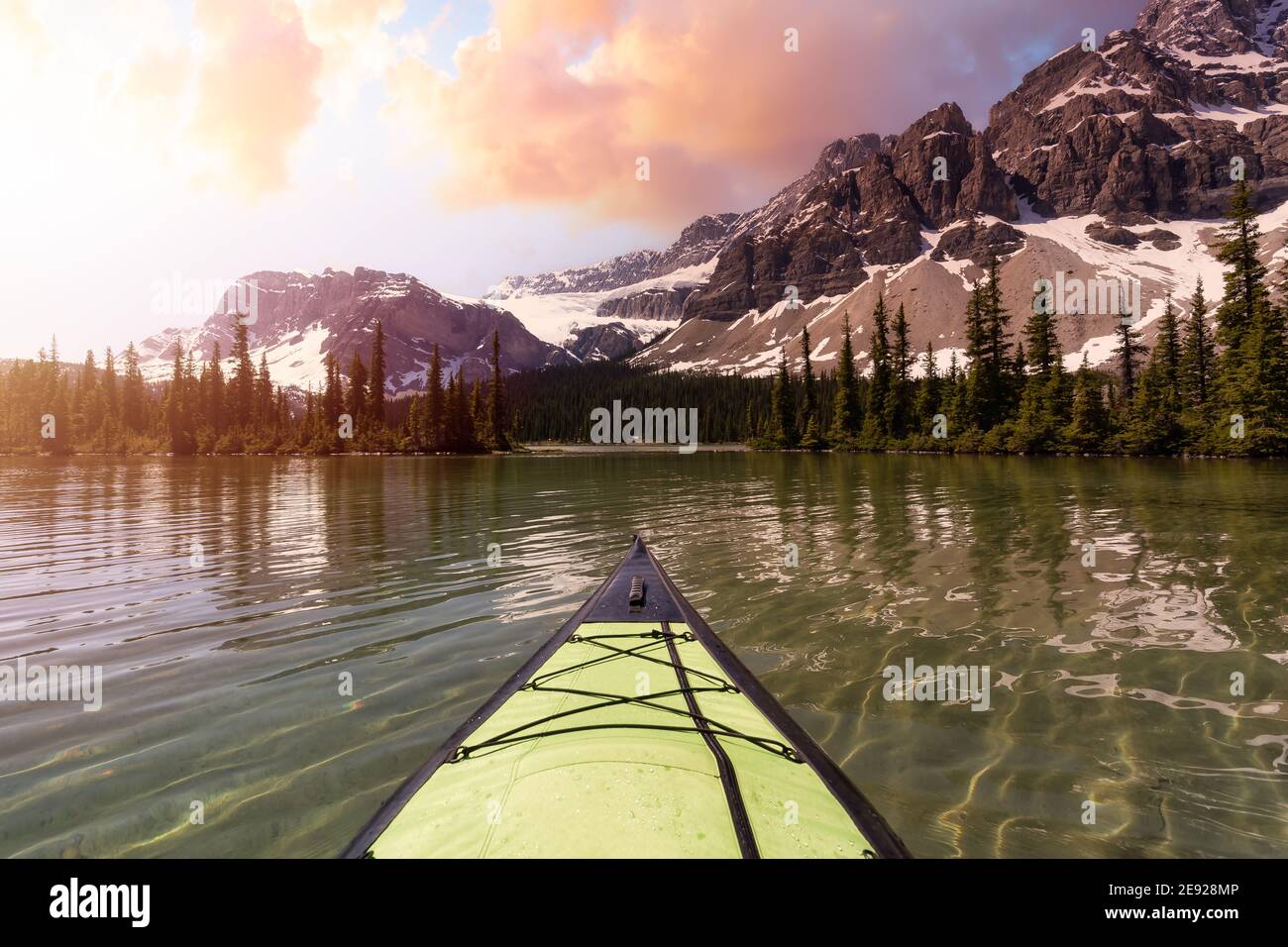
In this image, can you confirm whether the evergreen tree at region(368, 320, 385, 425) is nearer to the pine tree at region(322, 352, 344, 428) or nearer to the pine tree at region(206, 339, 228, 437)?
the pine tree at region(322, 352, 344, 428)

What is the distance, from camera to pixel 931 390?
7531 cm

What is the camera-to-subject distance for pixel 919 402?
2972 inches

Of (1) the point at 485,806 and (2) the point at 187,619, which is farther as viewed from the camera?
(2) the point at 187,619

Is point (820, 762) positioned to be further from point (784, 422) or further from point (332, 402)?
point (332, 402)

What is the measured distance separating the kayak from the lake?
1.15 meters

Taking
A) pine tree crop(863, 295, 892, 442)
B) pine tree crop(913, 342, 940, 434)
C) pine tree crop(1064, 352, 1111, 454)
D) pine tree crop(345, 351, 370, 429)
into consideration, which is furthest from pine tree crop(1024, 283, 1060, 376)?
pine tree crop(345, 351, 370, 429)

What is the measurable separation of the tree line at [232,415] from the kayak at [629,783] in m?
90.8

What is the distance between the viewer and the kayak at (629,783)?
2943mm

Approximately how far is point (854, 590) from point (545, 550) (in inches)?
293

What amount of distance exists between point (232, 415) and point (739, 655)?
121654 mm

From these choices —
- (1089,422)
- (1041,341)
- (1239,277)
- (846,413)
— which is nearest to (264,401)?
(846,413)

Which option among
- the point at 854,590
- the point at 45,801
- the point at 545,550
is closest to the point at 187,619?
the point at 45,801
